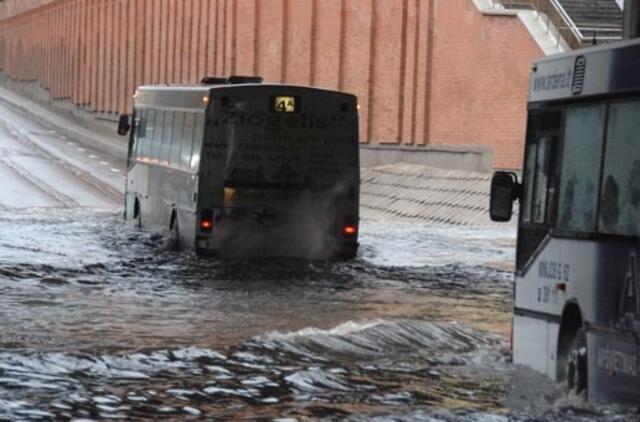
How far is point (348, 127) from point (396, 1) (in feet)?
80.4

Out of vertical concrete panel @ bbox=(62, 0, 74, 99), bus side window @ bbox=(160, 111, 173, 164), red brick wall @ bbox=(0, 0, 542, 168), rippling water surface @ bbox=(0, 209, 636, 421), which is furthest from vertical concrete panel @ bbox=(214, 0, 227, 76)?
bus side window @ bbox=(160, 111, 173, 164)

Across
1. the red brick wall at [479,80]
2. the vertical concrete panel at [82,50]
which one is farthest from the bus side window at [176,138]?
the vertical concrete panel at [82,50]

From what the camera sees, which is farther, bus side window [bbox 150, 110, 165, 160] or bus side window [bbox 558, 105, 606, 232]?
bus side window [bbox 150, 110, 165, 160]

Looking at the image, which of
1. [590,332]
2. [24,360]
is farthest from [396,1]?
[590,332]

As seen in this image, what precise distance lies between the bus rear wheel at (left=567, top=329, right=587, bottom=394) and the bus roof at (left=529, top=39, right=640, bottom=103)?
157cm

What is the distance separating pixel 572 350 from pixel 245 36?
171 feet

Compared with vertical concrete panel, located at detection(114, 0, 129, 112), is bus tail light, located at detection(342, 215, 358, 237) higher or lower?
lower

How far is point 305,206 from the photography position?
2573 centimetres

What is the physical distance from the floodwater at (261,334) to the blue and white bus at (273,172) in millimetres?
393

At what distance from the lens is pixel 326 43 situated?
55.2m

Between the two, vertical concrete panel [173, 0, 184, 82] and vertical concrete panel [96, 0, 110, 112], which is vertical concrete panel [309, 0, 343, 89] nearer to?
vertical concrete panel [173, 0, 184, 82]

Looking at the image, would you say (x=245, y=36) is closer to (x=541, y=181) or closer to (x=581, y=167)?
(x=541, y=181)

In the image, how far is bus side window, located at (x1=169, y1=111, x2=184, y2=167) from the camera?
27.7 metres

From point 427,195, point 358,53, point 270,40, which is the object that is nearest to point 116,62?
point 270,40
